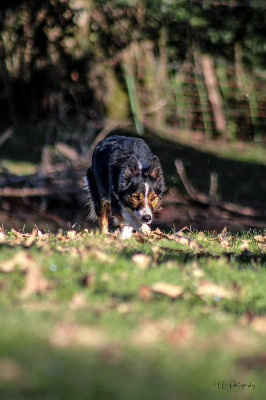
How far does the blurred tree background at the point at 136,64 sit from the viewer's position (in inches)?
961

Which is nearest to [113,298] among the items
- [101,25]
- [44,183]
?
[44,183]

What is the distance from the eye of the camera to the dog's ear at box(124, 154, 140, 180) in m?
11.8

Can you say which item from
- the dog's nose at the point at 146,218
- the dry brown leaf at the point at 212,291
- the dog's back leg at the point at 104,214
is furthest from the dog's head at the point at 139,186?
the dry brown leaf at the point at 212,291

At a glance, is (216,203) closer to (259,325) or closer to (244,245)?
(244,245)

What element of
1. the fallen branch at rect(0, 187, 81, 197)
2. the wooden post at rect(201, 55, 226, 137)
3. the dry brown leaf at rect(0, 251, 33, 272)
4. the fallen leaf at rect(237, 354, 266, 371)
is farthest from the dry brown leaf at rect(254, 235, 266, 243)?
the wooden post at rect(201, 55, 226, 137)

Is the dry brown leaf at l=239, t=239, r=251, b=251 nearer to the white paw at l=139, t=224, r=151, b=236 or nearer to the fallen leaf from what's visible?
the white paw at l=139, t=224, r=151, b=236

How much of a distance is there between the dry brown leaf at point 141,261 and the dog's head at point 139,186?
11.1 feet

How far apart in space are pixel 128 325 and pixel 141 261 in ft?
6.77

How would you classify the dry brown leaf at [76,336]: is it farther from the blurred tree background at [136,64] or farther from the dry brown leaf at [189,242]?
the blurred tree background at [136,64]

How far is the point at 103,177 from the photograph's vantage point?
42.2ft

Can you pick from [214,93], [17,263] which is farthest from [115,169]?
[214,93]

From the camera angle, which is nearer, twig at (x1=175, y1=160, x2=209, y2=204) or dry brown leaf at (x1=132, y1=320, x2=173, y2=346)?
dry brown leaf at (x1=132, y1=320, x2=173, y2=346)

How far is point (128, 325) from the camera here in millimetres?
6098

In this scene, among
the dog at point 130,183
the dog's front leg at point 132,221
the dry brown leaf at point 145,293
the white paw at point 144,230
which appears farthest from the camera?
the dog at point 130,183
